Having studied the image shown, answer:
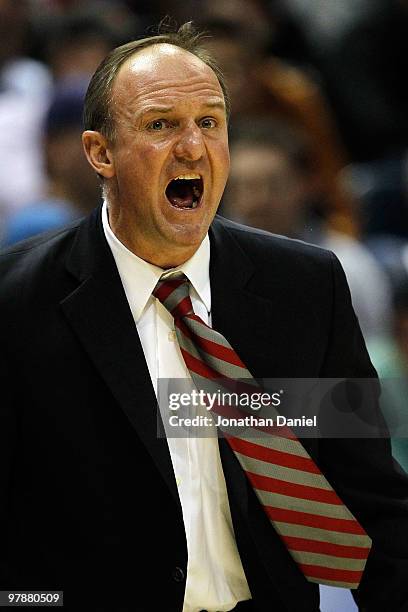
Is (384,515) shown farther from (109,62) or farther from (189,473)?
(109,62)

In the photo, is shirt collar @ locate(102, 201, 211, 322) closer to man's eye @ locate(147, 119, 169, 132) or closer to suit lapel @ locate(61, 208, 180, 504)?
suit lapel @ locate(61, 208, 180, 504)

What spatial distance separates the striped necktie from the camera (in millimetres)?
2139

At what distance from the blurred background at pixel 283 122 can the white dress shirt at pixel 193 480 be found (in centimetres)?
108

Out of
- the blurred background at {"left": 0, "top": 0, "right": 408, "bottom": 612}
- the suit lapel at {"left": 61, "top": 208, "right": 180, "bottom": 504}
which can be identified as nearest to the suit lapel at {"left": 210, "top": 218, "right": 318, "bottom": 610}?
the suit lapel at {"left": 61, "top": 208, "right": 180, "bottom": 504}

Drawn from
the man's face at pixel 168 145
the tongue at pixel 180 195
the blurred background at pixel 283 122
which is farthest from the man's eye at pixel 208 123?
the blurred background at pixel 283 122

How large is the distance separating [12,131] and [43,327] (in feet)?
9.40

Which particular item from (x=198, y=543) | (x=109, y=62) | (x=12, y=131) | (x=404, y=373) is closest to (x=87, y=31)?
(x=12, y=131)

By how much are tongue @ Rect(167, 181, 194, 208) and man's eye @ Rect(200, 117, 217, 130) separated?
0.11 metres

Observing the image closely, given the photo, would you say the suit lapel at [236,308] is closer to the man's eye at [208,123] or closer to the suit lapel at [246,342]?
the suit lapel at [246,342]

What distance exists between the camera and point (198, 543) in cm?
211

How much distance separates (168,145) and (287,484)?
630mm

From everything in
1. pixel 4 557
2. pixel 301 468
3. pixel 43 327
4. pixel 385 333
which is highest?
pixel 385 333

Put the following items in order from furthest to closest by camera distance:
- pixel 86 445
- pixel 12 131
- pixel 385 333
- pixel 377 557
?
pixel 12 131
pixel 385 333
pixel 377 557
pixel 86 445

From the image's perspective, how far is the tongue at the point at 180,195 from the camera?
2.13 m
